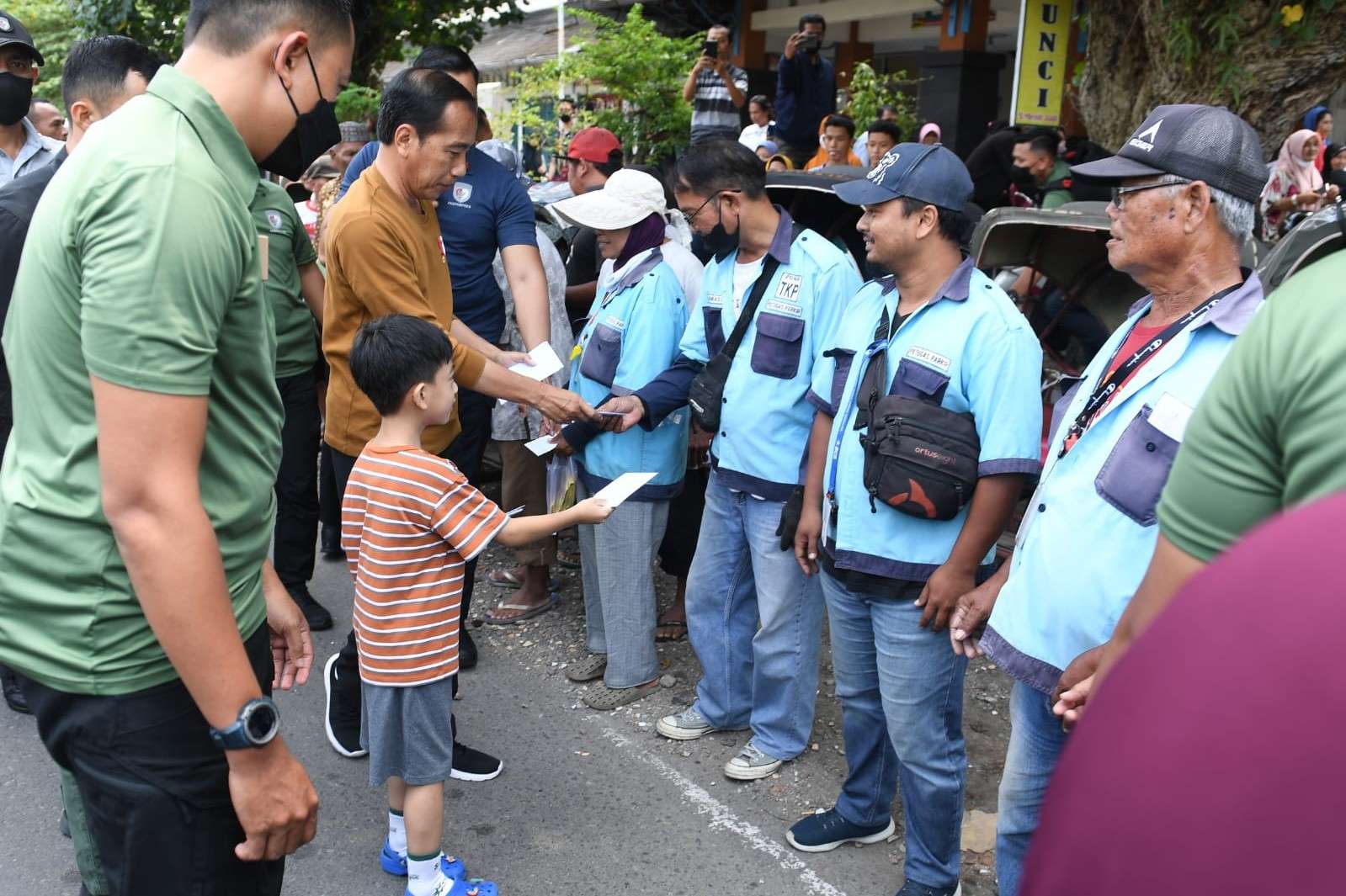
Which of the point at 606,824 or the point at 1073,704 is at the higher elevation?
the point at 1073,704

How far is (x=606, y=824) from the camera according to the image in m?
3.48

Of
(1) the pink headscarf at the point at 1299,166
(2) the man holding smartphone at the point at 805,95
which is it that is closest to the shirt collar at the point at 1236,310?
(2) the man holding smartphone at the point at 805,95

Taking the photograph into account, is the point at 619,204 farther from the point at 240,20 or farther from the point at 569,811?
the point at 240,20

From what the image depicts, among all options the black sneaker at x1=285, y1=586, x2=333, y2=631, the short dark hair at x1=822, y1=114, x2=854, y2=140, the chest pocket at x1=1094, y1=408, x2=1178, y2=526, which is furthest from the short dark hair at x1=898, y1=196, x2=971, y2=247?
the short dark hair at x1=822, y1=114, x2=854, y2=140

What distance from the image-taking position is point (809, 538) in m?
3.31

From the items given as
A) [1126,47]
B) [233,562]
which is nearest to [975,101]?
[1126,47]

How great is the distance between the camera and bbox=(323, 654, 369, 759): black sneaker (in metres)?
3.74

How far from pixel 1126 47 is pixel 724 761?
4787 mm

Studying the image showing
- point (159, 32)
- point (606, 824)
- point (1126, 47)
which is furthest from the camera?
point (159, 32)

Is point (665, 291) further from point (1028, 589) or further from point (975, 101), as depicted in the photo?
point (975, 101)

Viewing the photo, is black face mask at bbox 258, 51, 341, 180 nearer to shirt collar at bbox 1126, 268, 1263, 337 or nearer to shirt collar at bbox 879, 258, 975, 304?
shirt collar at bbox 879, 258, 975, 304

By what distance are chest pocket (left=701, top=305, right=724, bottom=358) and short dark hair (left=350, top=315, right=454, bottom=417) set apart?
1126 millimetres

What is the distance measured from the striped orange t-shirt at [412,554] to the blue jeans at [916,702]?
1017 millimetres

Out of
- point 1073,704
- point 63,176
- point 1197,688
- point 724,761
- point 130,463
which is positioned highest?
point 63,176
